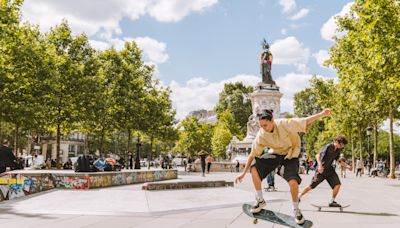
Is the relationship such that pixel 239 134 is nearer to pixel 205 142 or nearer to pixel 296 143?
pixel 205 142

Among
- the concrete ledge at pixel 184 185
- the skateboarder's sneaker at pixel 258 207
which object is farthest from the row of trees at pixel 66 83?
the skateboarder's sneaker at pixel 258 207

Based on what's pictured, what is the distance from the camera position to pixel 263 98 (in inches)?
1861

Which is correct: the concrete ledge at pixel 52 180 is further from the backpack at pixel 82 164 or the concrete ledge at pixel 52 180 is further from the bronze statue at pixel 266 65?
the bronze statue at pixel 266 65

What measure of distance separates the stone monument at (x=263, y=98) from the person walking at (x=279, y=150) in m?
39.9

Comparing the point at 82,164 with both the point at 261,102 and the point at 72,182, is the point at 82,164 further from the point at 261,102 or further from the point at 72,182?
the point at 261,102

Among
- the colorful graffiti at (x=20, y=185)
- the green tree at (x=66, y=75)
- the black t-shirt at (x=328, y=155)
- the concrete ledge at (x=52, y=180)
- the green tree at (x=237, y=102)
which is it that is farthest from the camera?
the green tree at (x=237, y=102)

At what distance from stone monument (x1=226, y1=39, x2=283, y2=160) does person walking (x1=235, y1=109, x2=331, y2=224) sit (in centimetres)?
3989

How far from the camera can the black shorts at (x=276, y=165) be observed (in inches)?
249

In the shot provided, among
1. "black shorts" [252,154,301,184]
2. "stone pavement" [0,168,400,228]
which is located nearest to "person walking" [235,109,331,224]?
"black shorts" [252,154,301,184]

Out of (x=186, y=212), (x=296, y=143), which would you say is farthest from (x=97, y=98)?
(x=296, y=143)

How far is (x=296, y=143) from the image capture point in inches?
251

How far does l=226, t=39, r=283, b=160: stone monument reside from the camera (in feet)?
155

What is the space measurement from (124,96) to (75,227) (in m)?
32.1

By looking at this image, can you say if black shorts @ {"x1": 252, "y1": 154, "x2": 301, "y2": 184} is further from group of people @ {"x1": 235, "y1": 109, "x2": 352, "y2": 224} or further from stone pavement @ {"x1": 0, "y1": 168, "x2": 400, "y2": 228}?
stone pavement @ {"x1": 0, "y1": 168, "x2": 400, "y2": 228}
